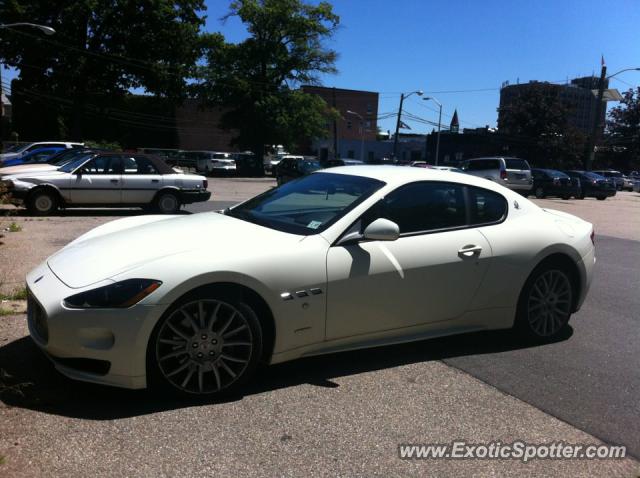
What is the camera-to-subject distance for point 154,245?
3.73 meters

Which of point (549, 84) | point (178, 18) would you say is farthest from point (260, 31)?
point (549, 84)

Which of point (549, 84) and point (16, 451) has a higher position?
point (549, 84)

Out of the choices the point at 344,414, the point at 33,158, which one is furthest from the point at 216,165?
the point at 344,414

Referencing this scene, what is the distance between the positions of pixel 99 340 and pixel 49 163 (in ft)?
53.0

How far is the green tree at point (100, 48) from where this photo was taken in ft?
126

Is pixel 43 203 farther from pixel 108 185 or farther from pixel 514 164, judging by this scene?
pixel 514 164

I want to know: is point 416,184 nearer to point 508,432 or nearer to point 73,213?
point 508,432

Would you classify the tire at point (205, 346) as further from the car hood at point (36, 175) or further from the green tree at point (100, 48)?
the green tree at point (100, 48)

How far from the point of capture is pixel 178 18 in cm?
4409

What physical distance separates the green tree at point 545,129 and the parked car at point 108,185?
5165cm

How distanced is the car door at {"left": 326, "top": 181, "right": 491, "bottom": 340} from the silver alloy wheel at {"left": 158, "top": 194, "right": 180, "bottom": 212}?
31.8ft

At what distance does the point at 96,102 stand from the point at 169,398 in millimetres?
44842

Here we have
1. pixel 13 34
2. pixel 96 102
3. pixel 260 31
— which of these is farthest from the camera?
pixel 260 31

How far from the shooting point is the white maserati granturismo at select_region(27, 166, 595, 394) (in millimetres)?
3334
